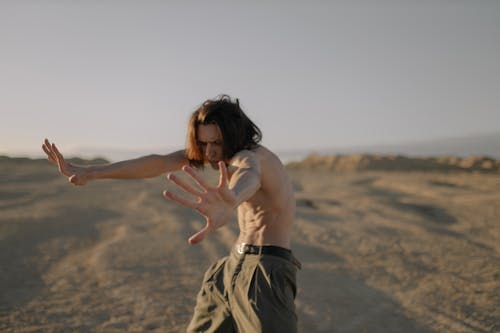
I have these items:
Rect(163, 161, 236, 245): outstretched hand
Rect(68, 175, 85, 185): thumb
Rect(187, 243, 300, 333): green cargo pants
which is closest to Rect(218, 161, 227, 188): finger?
Rect(163, 161, 236, 245): outstretched hand

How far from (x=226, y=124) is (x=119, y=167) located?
80cm

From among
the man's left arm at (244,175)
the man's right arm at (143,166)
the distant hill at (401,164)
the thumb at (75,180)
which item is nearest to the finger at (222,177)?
the man's left arm at (244,175)

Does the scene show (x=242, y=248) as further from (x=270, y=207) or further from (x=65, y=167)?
(x=65, y=167)

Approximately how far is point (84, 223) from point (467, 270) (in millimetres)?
5343

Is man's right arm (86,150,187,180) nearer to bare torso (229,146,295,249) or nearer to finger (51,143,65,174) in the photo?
finger (51,143,65,174)

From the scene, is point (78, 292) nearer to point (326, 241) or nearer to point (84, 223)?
point (84, 223)

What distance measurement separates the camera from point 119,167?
2838mm

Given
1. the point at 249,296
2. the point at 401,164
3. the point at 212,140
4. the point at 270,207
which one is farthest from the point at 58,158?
the point at 401,164

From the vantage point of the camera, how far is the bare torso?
2.40 m

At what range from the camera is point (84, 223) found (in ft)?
22.4

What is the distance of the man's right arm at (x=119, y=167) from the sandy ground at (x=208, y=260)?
1.57m

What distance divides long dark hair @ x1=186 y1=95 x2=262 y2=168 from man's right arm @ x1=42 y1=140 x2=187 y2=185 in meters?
0.28

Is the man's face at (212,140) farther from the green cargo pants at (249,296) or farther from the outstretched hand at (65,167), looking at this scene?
the outstretched hand at (65,167)

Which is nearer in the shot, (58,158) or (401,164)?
(58,158)
